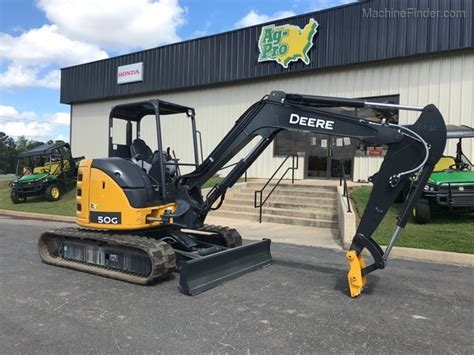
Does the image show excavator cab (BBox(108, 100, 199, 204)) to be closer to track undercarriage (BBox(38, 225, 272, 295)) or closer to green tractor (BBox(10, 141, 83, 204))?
track undercarriage (BBox(38, 225, 272, 295))

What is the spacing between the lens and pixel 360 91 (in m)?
16.3

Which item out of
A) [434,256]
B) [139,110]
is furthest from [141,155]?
[434,256]

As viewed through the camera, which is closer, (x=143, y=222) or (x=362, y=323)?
(x=362, y=323)

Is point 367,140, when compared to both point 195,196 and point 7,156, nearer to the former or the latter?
point 195,196

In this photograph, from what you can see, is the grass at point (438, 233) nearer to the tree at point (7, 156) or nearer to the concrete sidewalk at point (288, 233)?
the concrete sidewalk at point (288, 233)

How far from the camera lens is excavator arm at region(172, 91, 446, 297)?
5.47 m

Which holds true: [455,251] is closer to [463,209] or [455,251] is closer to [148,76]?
[463,209]

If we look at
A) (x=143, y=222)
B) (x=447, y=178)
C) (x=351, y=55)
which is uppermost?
(x=351, y=55)

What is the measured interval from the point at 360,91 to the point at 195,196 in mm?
11055

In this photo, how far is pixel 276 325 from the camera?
4715 millimetres

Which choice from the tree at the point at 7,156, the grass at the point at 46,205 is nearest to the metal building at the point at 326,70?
the grass at the point at 46,205

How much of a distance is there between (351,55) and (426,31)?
256cm

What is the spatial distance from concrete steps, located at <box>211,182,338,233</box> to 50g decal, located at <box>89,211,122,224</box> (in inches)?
246

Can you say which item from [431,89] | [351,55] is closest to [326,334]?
[431,89]
